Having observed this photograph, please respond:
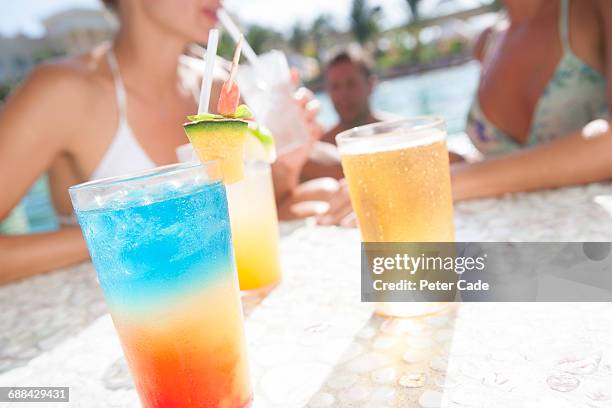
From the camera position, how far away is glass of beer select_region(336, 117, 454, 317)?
32.3 inches

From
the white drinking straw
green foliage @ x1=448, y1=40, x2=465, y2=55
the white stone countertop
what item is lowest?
the white stone countertop

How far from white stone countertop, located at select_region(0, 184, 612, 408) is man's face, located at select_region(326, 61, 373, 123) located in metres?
4.48

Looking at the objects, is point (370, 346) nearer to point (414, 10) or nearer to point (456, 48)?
point (456, 48)

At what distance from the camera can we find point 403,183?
2.70 feet

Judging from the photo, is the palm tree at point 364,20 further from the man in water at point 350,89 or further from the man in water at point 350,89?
the man in water at point 350,89

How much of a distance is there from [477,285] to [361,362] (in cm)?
29

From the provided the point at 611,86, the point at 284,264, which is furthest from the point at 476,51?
the point at 284,264

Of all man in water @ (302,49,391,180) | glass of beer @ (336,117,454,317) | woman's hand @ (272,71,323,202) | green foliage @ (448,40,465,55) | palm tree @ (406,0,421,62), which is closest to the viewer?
glass of beer @ (336,117,454,317)

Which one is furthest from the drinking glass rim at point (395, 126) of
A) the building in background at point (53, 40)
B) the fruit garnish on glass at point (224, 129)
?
the building in background at point (53, 40)

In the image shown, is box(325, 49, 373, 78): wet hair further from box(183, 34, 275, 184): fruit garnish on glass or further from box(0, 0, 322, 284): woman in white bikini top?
box(183, 34, 275, 184): fruit garnish on glass

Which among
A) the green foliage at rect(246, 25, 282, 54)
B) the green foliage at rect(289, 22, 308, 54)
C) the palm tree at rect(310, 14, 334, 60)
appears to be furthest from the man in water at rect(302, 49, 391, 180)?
the palm tree at rect(310, 14, 334, 60)

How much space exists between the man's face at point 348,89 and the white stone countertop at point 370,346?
4.48 meters

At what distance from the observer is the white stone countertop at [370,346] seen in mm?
610

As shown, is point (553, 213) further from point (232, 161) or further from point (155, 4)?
point (155, 4)
